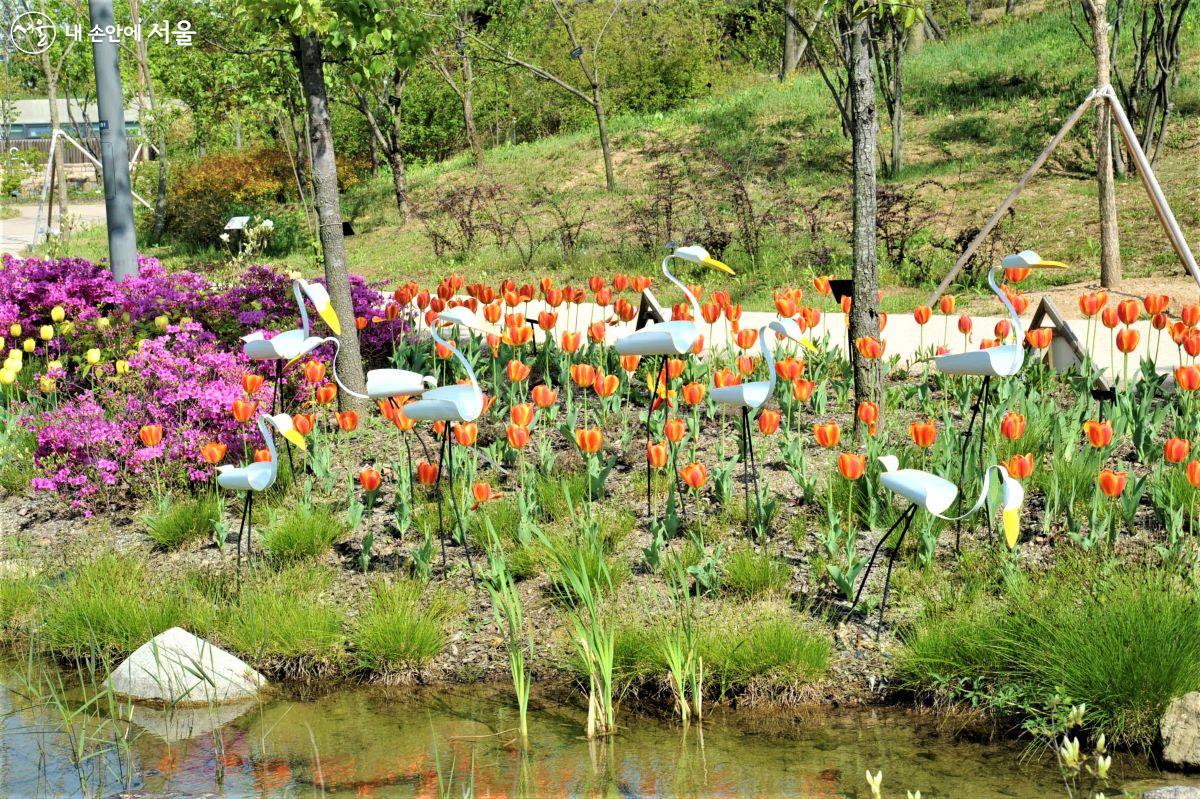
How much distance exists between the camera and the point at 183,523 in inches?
211

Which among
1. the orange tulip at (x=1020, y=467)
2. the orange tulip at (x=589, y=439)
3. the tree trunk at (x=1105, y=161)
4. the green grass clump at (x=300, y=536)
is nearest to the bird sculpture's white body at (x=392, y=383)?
the orange tulip at (x=589, y=439)

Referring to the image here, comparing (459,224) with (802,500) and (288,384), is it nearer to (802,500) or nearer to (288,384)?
(288,384)

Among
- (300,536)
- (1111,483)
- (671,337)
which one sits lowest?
(300,536)

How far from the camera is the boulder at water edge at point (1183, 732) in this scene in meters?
3.46

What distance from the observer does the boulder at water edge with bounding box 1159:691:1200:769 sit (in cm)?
346

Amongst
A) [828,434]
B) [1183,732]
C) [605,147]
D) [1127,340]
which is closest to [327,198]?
[828,434]

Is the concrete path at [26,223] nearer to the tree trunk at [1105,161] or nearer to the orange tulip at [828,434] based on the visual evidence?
the tree trunk at [1105,161]

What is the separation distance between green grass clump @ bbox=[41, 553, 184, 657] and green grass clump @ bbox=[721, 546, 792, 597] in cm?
209

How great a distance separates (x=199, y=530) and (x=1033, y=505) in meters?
3.59

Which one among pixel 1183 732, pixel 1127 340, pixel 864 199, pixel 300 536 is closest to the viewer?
pixel 1183 732

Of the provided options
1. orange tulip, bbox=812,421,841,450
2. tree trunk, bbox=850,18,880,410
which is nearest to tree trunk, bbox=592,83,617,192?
tree trunk, bbox=850,18,880,410

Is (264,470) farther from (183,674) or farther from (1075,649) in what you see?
(1075,649)

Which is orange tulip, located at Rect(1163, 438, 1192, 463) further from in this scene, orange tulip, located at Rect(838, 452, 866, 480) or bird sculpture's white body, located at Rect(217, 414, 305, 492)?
bird sculpture's white body, located at Rect(217, 414, 305, 492)

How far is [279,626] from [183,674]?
38 cm
